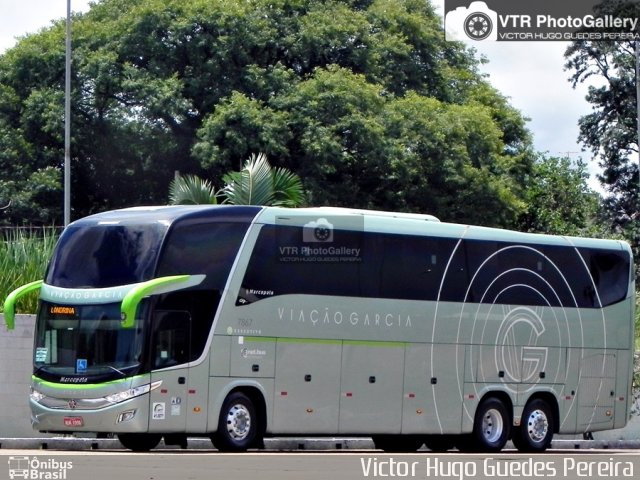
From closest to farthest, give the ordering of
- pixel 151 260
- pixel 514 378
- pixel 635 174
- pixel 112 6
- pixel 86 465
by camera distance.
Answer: pixel 86 465, pixel 151 260, pixel 514 378, pixel 112 6, pixel 635 174

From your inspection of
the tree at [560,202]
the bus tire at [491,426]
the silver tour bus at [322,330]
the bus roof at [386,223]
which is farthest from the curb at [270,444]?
the tree at [560,202]

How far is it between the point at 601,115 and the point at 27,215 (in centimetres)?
2479

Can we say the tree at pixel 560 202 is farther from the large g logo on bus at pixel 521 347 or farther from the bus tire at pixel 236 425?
the bus tire at pixel 236 425

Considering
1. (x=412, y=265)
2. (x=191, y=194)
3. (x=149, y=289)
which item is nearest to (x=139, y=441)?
(x=149, y=289)

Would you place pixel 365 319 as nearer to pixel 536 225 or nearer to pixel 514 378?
pixel 514 378

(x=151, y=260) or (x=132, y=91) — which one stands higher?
(x=132, y=91)

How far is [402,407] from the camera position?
2198 cm

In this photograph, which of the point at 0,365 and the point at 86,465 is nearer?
the point at 86,465

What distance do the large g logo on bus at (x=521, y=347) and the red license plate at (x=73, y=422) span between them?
8187mm

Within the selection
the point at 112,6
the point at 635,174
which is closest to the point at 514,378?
the point at 112,6

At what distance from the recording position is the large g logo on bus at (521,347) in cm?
2330

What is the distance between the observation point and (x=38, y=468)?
14.1m

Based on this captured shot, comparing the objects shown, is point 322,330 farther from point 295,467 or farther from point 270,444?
point 295,467

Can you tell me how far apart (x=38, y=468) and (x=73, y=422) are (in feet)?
15.7
